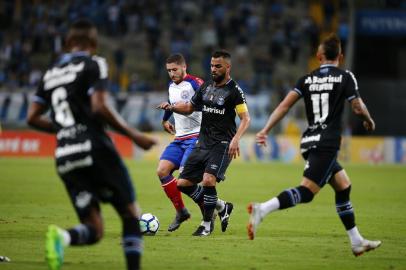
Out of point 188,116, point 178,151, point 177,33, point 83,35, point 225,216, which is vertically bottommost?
point 225,216

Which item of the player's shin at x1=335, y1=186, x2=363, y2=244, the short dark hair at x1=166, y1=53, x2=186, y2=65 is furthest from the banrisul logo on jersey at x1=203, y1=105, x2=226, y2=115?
the player's shin at x1=335, y1=186, x2=363, y2=244

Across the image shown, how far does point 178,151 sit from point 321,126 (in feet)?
12.5

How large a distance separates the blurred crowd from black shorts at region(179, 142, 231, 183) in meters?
25.0

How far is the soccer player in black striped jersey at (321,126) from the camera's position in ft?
32.6

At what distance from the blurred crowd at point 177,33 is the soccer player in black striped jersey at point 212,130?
2505 cm

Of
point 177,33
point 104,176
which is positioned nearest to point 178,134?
point 104,176

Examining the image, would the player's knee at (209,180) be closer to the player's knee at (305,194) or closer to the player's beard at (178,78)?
the player's beard at (178,78)

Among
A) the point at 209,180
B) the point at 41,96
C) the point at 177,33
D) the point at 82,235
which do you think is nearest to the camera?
the point at 82,235

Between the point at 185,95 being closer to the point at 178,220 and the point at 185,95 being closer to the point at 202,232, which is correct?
the point at 178,220

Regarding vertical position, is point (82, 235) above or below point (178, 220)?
above

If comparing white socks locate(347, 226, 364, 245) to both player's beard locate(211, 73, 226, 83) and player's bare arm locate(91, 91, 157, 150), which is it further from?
player's bare arm locate(91, 91, 157, 150)

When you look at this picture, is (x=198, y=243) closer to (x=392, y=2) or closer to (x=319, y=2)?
(x=392, y=2)

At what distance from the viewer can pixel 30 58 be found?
38.9 metres

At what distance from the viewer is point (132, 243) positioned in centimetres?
796
